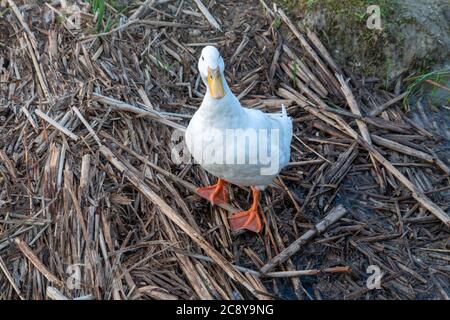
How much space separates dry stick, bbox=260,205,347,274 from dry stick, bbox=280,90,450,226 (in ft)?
1.63

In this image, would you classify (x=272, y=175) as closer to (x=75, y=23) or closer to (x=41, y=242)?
(x=41, y=242)

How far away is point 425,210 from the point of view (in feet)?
11.8

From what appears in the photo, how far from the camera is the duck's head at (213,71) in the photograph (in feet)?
9.44

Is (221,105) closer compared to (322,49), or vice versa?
(221,105)

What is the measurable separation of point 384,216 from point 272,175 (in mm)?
889

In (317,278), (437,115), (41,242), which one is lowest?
(317,278)

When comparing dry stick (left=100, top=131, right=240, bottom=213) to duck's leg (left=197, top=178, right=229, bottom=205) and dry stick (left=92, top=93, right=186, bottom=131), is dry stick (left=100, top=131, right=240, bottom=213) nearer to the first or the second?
duck's leg (left=197, top=178, right=229, bottom=205)

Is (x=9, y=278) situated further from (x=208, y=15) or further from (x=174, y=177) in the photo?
(x=208, y=15)

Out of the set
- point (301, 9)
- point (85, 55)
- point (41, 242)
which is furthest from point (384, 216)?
point (85, 55)

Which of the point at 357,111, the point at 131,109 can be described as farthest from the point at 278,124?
the point at 131,109

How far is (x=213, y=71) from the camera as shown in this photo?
113 inches

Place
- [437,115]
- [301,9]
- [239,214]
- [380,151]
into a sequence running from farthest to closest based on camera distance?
[301,9]
[437,115]
[380,151]
[239,214]

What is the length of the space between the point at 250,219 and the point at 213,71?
106 cm

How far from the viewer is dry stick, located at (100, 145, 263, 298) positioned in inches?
124
